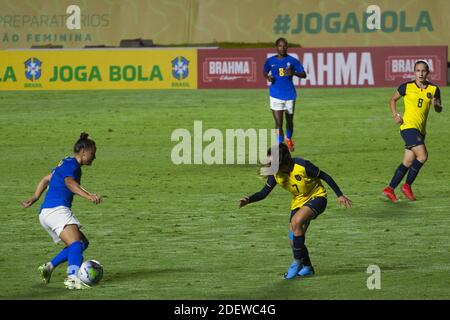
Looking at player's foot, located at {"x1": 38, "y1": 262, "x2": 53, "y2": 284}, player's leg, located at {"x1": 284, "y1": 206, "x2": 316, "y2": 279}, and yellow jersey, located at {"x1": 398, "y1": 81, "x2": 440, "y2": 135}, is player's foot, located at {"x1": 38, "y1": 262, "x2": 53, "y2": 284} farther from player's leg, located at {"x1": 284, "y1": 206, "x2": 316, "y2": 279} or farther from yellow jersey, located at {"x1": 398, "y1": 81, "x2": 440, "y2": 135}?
yellow jersey, located at {"x1": 398, "y1": 81, "x2": 440, "y2": 135}

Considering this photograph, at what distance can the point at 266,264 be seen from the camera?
45.3 feet

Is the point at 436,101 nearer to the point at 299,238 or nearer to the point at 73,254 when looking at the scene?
the point at 299,238

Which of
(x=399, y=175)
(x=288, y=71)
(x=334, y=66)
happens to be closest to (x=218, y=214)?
(x=399, y=175)

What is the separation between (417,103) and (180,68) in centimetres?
2157

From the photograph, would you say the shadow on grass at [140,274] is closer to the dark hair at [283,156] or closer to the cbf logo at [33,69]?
the dark hair at [283,156]

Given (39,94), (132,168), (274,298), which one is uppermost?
(39,94)

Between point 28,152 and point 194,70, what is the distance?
512 inches

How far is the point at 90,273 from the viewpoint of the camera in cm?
1228

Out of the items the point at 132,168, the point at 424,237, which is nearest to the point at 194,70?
the point at 132,168

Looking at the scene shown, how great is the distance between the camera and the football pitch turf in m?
12.6

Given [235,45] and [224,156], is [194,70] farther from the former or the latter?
[224,156]

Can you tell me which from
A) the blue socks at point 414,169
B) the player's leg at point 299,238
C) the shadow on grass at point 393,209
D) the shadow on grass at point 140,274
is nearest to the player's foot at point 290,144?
the shadow on grass at point 393,209

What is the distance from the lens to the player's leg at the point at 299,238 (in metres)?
12.6

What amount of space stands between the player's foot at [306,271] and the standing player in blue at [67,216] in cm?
242
